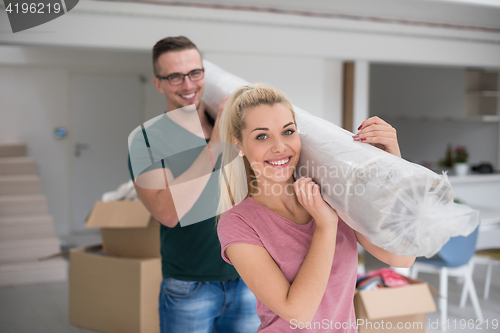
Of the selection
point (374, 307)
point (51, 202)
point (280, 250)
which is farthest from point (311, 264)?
point (51, 202)

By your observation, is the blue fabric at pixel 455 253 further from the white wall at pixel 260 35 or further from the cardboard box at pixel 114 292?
the white wall at pixel 260 35

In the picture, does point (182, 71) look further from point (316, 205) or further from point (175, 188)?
point (316, 205)

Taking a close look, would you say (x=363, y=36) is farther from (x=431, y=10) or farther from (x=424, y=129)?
(x=424, y=129)

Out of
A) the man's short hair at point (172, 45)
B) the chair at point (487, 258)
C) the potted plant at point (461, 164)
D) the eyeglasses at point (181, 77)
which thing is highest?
the man's short hair at point (172, 45)

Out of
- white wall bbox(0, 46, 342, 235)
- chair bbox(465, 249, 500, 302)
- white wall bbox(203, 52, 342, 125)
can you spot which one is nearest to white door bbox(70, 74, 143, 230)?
white wall bbox(0, 46, 342, 235)

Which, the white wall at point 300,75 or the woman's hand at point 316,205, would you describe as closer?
the woman's hand at point 316,205

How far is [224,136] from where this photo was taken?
1.15 m

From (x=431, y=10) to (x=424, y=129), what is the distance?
10.4 ft

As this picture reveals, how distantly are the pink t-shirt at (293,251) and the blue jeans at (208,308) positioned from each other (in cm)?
41

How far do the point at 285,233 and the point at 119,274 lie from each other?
169 centimetres

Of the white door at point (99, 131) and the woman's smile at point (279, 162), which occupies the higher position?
the woman's smile at point (279, 162)

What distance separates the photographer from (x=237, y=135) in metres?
1.10

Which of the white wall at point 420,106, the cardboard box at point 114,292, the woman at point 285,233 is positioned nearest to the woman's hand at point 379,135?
the woman at point 285,233

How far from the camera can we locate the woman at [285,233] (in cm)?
95
